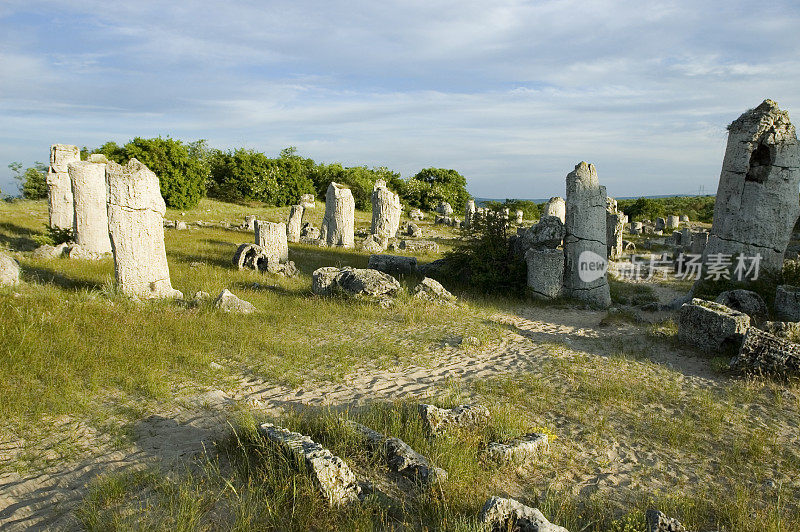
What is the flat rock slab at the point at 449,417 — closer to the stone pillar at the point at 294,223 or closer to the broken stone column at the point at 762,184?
the broken stone column at the point at 762,184

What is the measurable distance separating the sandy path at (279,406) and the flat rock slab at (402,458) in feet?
4.48

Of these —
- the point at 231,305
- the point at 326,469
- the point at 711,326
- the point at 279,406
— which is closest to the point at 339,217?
the point at 231,305

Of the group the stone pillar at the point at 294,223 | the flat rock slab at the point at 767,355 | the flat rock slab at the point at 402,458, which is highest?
the stone pillar at the point at 294,223

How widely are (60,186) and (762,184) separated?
2235 centimetres

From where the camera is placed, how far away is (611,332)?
32.9 feet

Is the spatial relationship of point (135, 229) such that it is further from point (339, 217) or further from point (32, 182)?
point (32, 182)

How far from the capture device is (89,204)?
1479 cm

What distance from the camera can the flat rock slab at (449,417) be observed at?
17.1 feet

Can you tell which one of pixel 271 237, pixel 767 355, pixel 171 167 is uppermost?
pixel 171 167

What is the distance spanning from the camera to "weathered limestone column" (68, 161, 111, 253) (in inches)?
575

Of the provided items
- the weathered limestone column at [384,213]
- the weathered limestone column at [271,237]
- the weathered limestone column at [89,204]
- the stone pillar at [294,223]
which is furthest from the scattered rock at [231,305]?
Answer: the weathered limestone column at [384,213]

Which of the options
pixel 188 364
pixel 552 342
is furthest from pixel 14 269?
pixel 552 342

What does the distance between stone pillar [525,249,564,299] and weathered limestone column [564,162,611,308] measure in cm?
54

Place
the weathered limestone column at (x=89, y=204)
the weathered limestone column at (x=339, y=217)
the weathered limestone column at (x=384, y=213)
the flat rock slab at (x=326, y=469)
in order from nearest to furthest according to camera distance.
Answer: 1. the flat rock slab at (x=326, y=469)
2. the weathered limestone column at (x=89, y=204)
3. the weathered limestone column at (x=339, y=217)
4. the weathered limestone column at (x=384, y=213)
